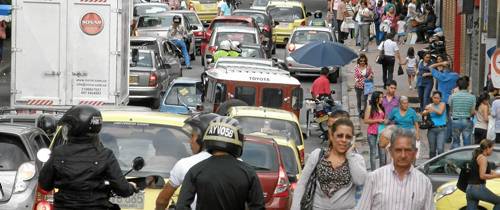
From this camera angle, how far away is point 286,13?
50.0 m

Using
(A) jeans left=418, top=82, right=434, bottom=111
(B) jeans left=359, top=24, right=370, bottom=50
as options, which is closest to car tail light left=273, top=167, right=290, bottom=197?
(A) jeans left=418, top=82, right=434, bottom=111

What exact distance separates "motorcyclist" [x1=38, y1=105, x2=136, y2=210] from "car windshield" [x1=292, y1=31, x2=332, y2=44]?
97.6 feet

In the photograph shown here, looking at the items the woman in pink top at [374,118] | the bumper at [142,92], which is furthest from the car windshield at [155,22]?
the woman in pink top at [374,118]

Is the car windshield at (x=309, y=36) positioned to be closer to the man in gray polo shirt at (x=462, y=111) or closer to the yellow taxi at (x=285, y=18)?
the yellow taxi at (x=285, y=18)

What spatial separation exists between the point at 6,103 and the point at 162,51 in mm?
3802

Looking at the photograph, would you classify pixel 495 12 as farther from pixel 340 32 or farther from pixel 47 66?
pixel 340 32

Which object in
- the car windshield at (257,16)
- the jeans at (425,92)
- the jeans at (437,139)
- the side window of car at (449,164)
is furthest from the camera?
the car windshield at (257,16)

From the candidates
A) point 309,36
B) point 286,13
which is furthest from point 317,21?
point 309,36

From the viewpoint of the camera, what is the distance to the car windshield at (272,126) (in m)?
19.7

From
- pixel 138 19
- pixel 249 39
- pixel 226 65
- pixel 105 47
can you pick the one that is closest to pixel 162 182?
pixel 105 47

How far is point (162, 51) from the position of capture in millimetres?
33406

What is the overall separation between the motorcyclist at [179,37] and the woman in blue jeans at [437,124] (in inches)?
688

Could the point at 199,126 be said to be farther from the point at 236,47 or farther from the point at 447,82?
the point at 236,47

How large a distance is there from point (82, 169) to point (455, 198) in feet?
25.9
